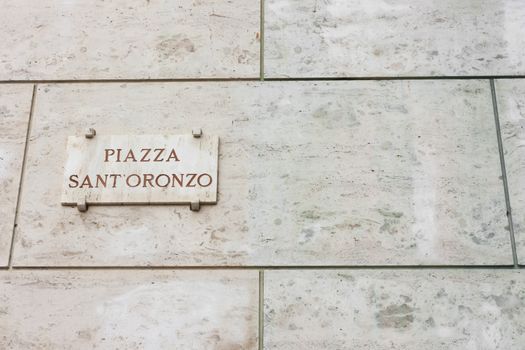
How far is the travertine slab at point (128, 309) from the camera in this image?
3.81 meters

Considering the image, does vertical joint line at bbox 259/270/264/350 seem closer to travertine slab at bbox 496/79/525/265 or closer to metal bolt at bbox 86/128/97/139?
metal bolt at bbox 86/128/97/139

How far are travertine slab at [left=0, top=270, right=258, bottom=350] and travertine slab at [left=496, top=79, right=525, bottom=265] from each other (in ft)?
5.09

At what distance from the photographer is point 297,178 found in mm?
4121

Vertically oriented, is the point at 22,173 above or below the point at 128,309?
above

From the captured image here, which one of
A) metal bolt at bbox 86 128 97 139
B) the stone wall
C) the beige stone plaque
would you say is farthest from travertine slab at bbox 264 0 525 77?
metal bolt at bbox 86 128 97 139

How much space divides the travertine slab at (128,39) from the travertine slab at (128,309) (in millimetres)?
1301

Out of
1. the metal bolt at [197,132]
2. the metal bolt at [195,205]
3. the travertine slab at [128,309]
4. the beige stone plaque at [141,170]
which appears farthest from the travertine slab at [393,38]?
the travertine slab at [128,309]

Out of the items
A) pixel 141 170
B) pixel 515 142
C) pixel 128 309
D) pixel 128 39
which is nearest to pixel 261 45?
pixel 128 39

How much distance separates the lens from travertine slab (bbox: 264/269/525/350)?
377 centimetres

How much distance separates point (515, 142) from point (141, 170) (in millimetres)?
2243

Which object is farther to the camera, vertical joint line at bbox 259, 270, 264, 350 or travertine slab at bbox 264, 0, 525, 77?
travertine slab at bbox 264, 0, 525, 77

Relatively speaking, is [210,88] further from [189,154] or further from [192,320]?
[192,320]

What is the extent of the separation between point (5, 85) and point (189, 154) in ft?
4.33

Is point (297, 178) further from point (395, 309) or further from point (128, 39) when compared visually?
point (128, 39)
